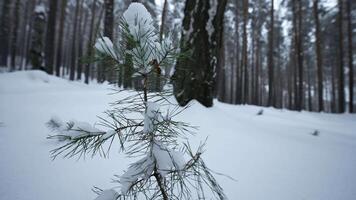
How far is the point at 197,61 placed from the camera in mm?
3238

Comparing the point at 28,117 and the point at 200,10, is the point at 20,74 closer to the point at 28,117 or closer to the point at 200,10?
the point at 28,117

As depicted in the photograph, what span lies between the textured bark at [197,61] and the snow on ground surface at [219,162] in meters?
0.30

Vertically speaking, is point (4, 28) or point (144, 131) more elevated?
point (4, 28)

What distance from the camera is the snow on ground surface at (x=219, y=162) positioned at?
136 cm

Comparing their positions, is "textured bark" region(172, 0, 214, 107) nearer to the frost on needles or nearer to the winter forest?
the winter forest

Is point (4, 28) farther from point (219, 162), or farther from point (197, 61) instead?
point (219, 162)

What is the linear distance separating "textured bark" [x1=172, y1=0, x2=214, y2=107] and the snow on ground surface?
297 millimetres

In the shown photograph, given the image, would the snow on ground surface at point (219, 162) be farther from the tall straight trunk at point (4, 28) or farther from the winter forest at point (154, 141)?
the tall straight trunk at point (4, 28)

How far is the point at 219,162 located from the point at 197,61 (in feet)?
5.89

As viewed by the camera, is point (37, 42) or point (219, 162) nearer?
point (219, 162)

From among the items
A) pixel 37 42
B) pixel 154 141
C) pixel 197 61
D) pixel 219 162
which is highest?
pixel 37 42

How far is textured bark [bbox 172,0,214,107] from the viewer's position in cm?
320

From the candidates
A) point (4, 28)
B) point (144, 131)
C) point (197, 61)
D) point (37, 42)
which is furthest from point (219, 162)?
point (4, 28)

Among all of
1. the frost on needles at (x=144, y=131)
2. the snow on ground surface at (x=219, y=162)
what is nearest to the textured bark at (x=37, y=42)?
the snow on ground surface at (x=219, y=162)
